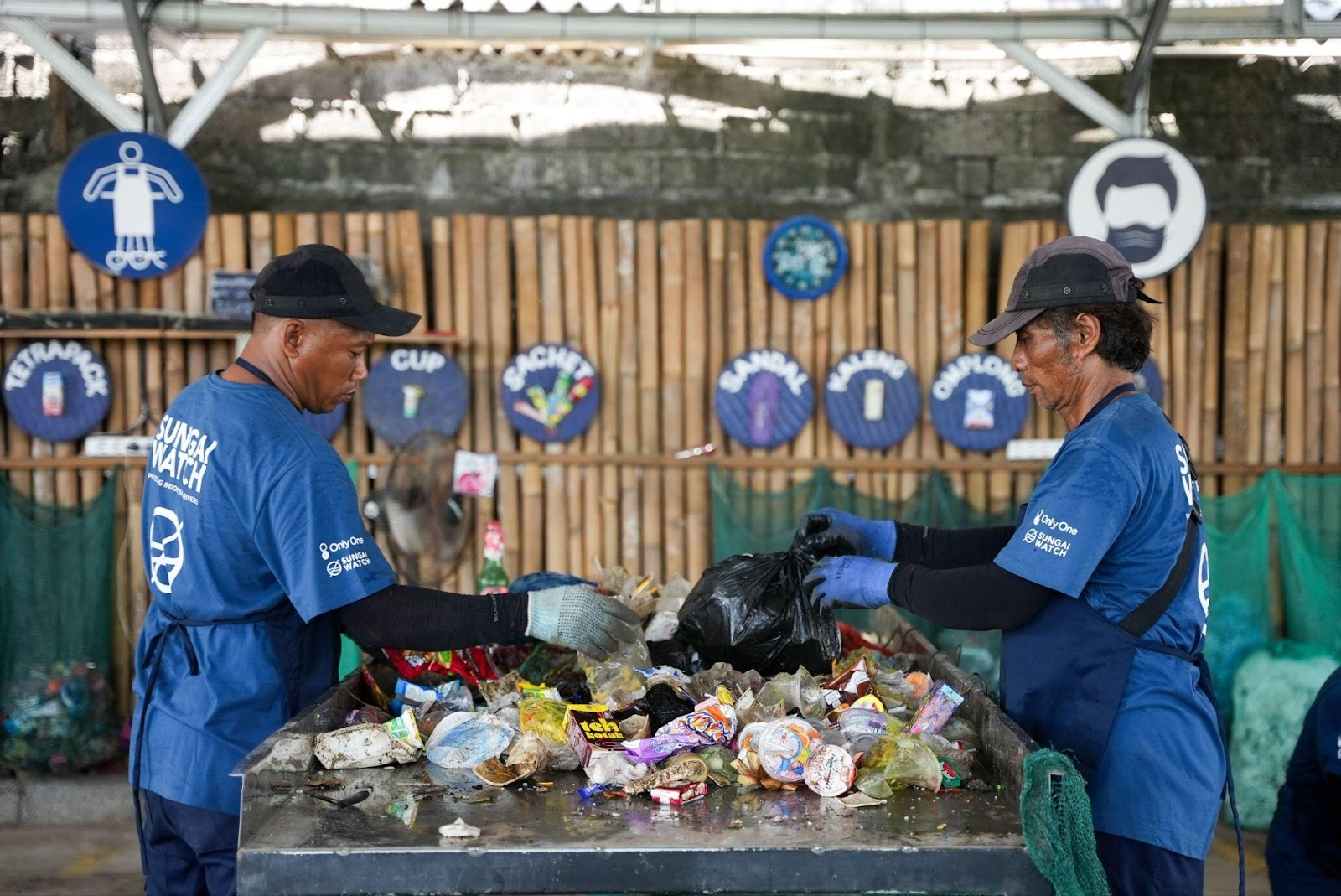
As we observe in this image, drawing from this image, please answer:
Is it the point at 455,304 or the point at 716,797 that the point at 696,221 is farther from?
the point at 716,797

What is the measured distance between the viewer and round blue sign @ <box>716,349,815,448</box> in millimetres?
6320

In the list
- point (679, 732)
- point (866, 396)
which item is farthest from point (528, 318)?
point (679, 732)

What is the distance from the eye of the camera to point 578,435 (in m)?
6.39

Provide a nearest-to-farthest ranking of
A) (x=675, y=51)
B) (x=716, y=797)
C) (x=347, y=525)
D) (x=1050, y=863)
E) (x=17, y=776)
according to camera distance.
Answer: (x=1050, y=863) → (x=716, y=797) → (x=347, y=525) → (x=17, y=776) → (x=675, y=51)

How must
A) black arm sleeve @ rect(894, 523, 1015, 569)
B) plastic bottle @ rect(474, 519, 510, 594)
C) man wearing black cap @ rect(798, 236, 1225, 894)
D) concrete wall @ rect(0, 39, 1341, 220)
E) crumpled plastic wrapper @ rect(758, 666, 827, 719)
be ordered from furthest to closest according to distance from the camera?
1. concrete wall @ rect(0, 39, 1341, 220)
2. plastic bottle @ rect(474, 519, 510, 594)
3. black arm sleeve @ rect(894, 523, 1015, 569)
4. crumpled plastic wrapper @ rect(758, 666, 827, 719)
5. man wearing black cap @ rect(798, 236, 1225, 894)

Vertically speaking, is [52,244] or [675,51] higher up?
[675,51]

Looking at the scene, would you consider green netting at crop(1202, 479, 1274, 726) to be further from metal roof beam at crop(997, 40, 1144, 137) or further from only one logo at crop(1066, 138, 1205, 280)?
metal roof beam at crop(997, 40, 1144, 137)

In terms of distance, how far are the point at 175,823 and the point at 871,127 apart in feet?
16.8

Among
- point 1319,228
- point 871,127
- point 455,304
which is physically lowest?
point 455,304

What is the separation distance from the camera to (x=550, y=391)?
6.32 meters

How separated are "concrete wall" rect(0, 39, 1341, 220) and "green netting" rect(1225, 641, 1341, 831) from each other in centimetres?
A: 251

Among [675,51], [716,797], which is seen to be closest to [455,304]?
[675,51]

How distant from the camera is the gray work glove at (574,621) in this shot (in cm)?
289

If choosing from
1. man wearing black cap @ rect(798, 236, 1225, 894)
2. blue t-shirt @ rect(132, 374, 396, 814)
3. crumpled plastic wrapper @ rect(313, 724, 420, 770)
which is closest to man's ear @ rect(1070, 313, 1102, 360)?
Answer: man wearing black cap @ rect(798, 236, 1225, 894)
